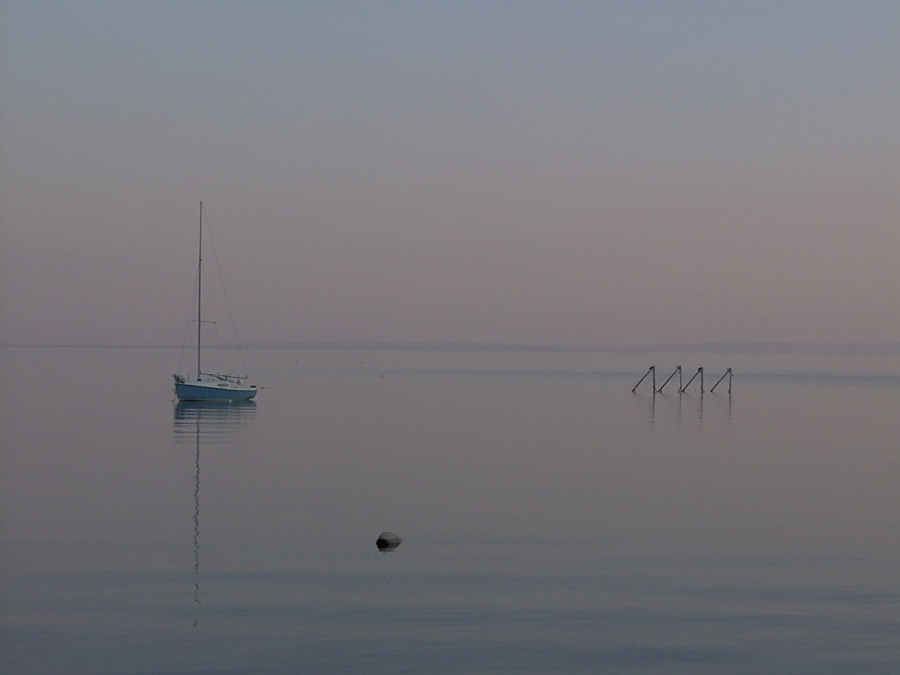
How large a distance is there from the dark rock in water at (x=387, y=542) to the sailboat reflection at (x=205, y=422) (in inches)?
222

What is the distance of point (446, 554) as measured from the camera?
27.5 metres

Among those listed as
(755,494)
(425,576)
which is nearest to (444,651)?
(425,576)

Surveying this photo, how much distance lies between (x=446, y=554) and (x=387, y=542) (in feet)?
5.65

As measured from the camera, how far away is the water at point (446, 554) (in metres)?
19.1

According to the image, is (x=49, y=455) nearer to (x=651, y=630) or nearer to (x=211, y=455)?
(x=211, y=455)

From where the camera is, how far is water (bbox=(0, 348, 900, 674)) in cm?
1912

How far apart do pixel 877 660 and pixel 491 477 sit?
2548cm

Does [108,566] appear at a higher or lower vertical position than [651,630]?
higher

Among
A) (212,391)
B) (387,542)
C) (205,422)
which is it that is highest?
(212,391)

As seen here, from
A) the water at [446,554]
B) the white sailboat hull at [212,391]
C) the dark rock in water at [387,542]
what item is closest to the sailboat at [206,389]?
the white sailboat hull at [212,391]

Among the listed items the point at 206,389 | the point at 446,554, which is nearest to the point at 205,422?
the point at 206,389

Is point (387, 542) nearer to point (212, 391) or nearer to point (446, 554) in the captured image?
point (446, 554)

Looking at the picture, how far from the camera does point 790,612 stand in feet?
71.8

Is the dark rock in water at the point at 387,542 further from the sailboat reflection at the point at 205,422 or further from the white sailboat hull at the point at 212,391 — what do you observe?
the white sailboat hull at the point at 212,391
